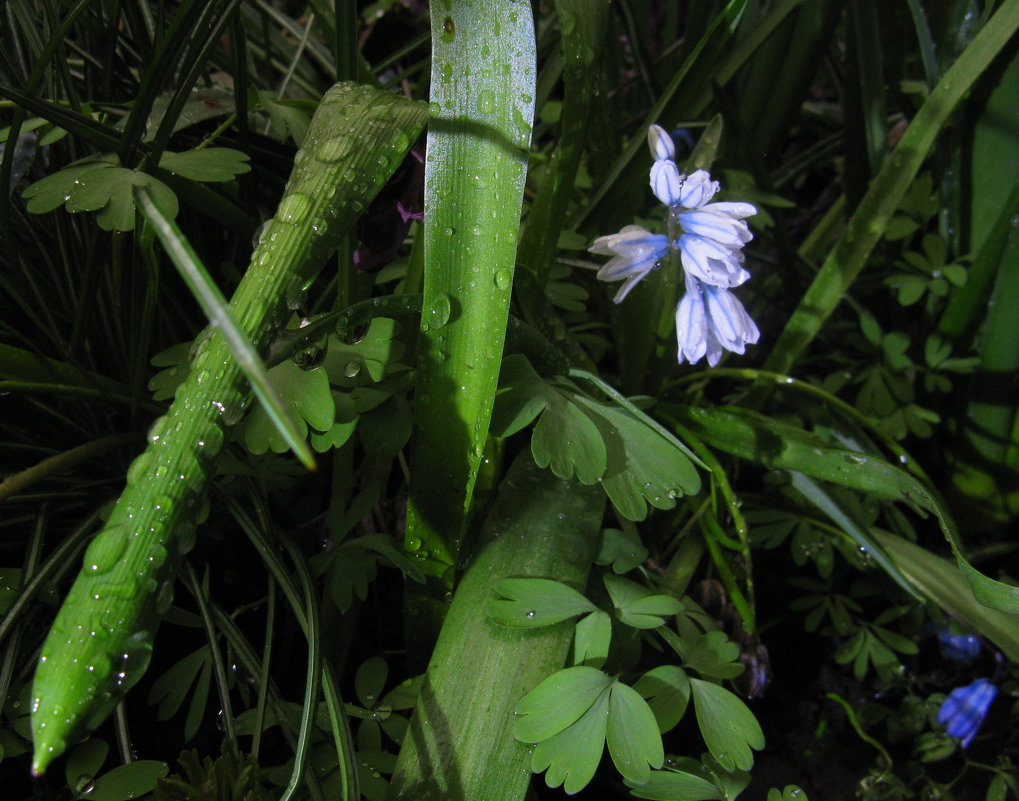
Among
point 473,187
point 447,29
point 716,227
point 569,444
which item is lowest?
point 569,444

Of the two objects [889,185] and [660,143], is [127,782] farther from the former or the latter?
[889,185]

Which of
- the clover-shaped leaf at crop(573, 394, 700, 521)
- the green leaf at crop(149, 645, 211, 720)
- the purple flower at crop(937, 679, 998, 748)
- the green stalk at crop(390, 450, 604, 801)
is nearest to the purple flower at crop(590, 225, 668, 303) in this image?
the clover-shaped leaf at crop(573, 394, 700, 521)

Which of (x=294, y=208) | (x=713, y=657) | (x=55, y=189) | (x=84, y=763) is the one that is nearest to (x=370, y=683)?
(x=84, y=763)

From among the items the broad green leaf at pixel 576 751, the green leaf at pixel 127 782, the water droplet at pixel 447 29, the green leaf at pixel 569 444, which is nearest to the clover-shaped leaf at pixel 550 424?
the green leaf at pixel 569 444

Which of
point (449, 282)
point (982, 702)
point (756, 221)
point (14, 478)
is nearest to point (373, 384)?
point (449, 282)

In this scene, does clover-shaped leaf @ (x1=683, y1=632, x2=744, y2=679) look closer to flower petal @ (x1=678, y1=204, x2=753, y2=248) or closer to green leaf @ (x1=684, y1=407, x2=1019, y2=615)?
green leaf @ (x1=684, y1=407, x2=1019, y2=615)
